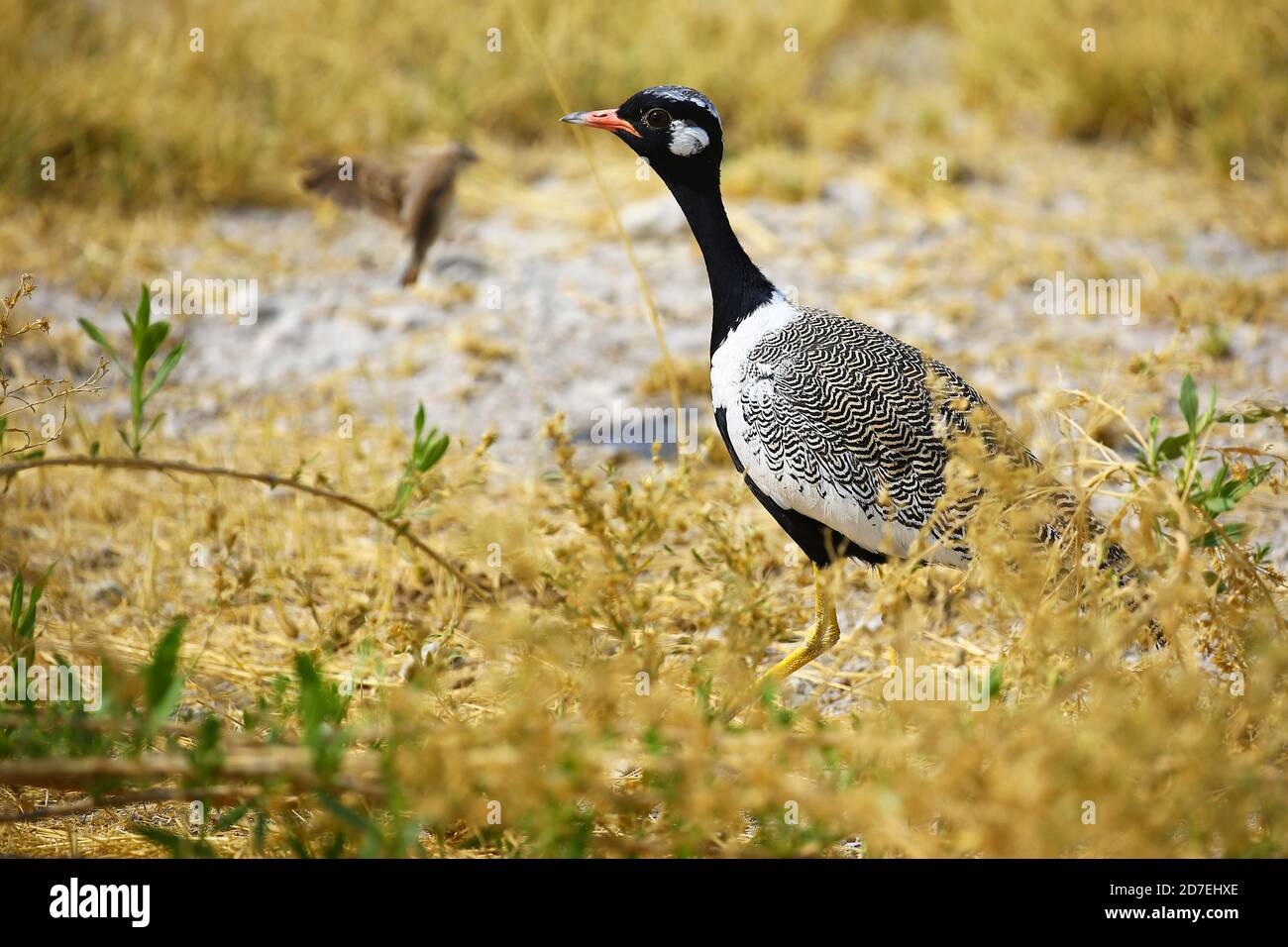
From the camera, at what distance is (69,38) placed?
245 inches

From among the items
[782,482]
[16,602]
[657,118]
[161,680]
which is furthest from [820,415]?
[16,602]

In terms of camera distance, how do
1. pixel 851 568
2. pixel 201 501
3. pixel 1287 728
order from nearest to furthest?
1. pixel 1287 728
2. pixel 851 568
3. pixel 201 501

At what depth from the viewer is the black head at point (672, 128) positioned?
3.03m

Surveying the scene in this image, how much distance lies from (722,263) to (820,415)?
0.56 metres

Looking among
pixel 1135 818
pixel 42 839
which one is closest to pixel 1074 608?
pixel 1135 818

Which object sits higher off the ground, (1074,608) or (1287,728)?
(1074,608)

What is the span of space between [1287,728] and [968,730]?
49 cm

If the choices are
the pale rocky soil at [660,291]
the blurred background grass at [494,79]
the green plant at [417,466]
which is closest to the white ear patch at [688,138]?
the green plant at [417,466]

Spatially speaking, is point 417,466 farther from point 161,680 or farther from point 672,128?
point 672,128

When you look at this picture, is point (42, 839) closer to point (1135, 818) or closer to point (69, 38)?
point (1135, 818)

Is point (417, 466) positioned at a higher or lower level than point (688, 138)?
lower

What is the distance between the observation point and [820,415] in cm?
281

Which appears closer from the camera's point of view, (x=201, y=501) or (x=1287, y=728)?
(x=1287, y=728)

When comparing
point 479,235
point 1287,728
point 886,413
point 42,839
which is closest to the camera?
point 1287,728
